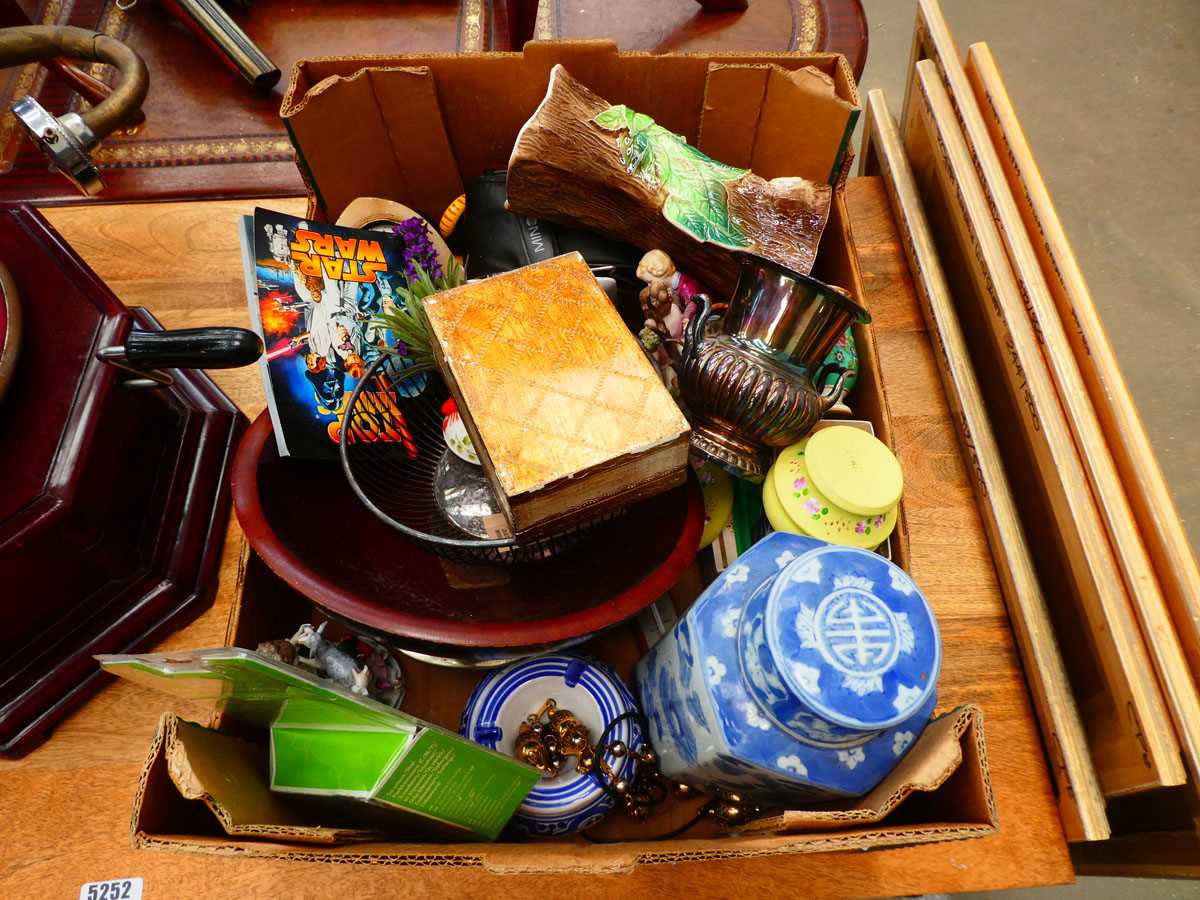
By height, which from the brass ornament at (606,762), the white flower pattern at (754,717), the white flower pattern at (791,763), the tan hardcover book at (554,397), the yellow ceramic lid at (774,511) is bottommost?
the brass ornament at (606,762)

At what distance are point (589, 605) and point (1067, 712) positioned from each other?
0.51m

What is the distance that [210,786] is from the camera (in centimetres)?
62

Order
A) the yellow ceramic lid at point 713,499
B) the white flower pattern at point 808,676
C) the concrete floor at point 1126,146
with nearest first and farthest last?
the white flower pattern at point 808,676, the yellow ceramic lid at point 713,499, the concrete floor at point 1126,146

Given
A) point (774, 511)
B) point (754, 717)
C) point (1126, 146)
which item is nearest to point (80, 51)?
point (774, 511)

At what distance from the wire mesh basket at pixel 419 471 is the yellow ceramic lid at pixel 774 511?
0.19m

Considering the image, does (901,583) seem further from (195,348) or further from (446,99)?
(446,99)

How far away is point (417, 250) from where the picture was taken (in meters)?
0.98

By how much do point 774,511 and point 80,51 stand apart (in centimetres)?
111

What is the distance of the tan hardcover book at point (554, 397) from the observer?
2.15 ft

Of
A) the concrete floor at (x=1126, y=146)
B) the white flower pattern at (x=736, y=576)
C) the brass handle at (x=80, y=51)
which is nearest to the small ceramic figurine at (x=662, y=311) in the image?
the white flower pattern at (x=736, y=576)

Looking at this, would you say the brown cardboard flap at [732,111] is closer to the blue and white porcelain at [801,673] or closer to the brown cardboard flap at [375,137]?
the brown cardboard flap at [375,137]

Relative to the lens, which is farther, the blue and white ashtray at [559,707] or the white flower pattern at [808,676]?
the blue and white ashtray at [559,707]

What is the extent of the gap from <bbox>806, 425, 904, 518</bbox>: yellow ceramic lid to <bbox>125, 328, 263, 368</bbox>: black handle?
538 millimetres

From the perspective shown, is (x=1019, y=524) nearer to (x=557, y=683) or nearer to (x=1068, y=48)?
(x=557, y=683)
